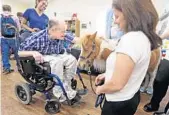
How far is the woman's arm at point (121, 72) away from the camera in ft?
3.08

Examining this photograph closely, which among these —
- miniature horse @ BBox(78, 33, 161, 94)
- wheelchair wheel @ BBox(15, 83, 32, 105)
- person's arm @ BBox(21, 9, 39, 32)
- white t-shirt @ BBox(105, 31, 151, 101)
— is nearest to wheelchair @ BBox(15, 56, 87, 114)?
wheelchair wheel @ BBox(15, 83, 32, 105)

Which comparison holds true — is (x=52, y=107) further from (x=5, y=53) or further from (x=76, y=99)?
(x=5, y=53)

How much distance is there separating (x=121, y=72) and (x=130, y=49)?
11 centimetres

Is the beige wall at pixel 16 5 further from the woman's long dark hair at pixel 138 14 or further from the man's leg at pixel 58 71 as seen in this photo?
the woman's long dark hair at pixel 138 14

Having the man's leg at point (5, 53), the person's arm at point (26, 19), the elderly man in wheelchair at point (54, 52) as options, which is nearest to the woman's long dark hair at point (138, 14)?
the elderly man in wheelchair at point (54, 52)

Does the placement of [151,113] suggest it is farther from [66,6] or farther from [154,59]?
[66,6]

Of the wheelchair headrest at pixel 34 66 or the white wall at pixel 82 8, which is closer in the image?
the wheelchair headrest at pixel 34 66

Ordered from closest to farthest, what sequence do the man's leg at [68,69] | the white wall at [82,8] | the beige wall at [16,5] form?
the man's leg at [68,69], the white wall at [82,8], the beige wall at [16,5]

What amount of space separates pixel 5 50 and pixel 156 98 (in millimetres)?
2637

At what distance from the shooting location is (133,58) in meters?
0.95

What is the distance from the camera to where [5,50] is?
3.72 m

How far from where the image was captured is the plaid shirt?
229 cm

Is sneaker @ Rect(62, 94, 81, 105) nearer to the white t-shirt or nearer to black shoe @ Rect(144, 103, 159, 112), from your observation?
black shoe @ Rect(144, 103, 159, 112)

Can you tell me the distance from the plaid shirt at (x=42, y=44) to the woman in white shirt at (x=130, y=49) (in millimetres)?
1393
